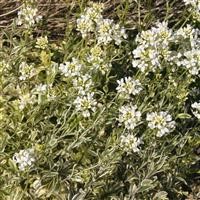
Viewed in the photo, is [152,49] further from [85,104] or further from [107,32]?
[85,104]

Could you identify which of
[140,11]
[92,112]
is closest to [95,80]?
[92,112]

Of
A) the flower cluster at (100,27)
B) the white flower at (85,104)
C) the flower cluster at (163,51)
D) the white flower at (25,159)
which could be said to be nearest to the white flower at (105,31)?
the flower cluster at (100,27)

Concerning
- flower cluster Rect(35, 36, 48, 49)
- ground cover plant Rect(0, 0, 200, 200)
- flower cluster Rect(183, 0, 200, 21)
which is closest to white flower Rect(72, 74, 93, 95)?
ground cover plant Rect(0, 0, 200, 200)

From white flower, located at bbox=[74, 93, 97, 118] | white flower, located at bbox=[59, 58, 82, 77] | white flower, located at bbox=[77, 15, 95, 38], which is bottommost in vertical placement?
white flower, located at bbox=[74, 93, 97, 118]

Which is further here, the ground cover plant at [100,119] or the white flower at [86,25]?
the white flower at [86,25]

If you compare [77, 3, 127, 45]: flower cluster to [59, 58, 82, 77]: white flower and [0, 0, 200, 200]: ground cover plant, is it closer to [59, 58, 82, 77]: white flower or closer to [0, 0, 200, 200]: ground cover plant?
[0, 0, 200, 200]: ground cover plant

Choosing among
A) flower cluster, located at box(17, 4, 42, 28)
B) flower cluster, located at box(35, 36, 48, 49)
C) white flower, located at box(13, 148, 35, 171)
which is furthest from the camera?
flower cluster, located at box(35, 36, 48, 49)

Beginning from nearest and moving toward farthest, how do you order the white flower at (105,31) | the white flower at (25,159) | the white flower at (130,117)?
the white flower at (25,159) < the white flower at (130,117) < the white flower at (105,31)

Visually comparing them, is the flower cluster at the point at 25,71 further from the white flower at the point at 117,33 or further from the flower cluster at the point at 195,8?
the flower cluster at the point at 195,8

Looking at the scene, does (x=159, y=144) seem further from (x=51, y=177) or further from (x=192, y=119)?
(x=51, y=177)
